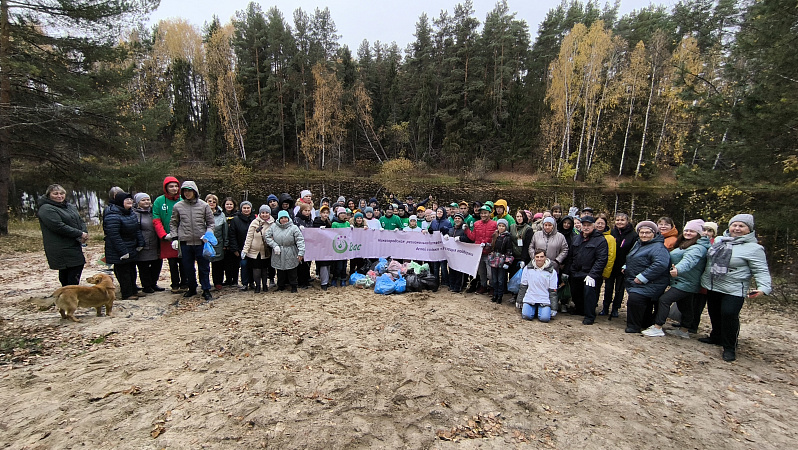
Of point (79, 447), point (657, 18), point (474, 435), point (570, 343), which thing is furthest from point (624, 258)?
point (657, 18)

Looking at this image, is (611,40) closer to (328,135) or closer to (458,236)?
(328,135)

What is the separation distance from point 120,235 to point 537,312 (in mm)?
7319

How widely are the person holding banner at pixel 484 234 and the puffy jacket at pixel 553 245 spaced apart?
0.92 meters

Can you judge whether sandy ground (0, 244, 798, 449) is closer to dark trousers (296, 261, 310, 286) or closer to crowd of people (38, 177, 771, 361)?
crowd of people (38, 177, 771, 361)

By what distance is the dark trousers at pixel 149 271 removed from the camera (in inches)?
255

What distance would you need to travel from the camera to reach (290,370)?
4.15 metres

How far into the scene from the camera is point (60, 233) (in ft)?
17.6

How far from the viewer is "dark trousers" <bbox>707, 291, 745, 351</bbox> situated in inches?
186

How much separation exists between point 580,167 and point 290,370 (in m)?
35.4

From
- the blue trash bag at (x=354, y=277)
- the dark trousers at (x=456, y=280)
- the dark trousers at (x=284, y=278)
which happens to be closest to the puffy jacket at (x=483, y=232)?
the dark trousers at (x=456, y=280)

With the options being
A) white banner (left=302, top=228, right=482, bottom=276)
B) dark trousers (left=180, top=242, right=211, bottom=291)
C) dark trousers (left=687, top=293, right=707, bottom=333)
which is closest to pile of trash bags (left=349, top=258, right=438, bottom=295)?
white banner (left=302, top=228, right=482, bottom=276)

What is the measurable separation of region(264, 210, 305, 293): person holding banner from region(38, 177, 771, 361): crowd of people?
2cm

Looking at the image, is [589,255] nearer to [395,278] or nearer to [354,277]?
[395,278]

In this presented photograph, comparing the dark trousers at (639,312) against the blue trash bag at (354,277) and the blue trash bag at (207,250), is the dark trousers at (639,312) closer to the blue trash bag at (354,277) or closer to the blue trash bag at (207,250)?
the blue trash bag at (354,277)
